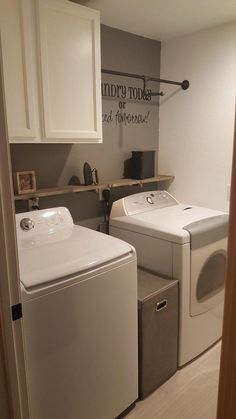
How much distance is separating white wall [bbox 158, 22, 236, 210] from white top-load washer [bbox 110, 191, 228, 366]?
35 centimetres

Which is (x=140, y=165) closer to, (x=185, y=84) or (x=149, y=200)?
(x=149, y=200)

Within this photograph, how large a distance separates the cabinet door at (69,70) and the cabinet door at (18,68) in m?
0.07

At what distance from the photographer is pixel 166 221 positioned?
2084 millimetres

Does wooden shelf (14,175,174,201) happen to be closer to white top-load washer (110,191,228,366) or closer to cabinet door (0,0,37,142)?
white top-load washer (110,191,228,366)

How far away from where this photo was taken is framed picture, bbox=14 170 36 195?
5.99ft

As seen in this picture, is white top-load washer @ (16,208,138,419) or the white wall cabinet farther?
the white wall cabinet

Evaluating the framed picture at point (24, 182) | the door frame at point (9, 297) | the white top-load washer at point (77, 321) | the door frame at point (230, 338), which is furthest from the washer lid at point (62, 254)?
the door frame at point (230, 338)

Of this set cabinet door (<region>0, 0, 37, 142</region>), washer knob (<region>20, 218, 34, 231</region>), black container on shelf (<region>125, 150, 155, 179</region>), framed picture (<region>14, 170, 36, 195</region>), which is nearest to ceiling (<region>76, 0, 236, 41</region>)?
cabinet door (<region>0, 0, 37, 142</region>)

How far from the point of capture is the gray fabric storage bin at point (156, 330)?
1752 mm

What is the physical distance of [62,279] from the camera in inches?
51.4

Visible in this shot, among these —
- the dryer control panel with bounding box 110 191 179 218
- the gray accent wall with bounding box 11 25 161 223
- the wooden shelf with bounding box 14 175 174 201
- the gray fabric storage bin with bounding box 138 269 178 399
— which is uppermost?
the gray accent wall with bounding box 11 25 161 223

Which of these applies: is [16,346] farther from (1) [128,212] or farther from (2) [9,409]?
(1) [128,212]

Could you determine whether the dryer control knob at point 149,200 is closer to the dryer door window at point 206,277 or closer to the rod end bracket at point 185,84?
the dryer door window at point 206,277

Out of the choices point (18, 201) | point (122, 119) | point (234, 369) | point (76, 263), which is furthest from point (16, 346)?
point (122, 119)
